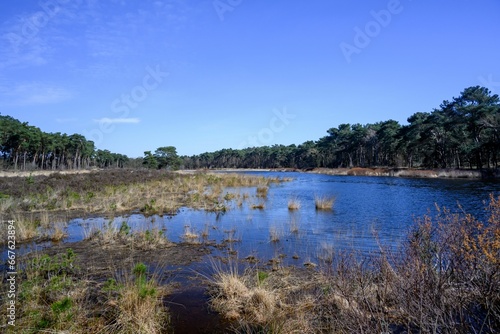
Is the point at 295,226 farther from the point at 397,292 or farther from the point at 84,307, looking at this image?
the point at 84,307

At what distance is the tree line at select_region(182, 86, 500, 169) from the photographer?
133 ft

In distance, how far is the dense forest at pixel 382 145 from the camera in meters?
42.4

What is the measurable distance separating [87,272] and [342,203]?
16.2m

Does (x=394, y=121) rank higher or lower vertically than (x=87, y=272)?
higher

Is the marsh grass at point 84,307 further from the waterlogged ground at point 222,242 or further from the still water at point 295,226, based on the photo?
the still water at point 295,226

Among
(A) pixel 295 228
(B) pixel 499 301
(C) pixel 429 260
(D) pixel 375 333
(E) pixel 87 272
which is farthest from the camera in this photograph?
(A) pixel 295 228

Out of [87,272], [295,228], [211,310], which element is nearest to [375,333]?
[211,310]

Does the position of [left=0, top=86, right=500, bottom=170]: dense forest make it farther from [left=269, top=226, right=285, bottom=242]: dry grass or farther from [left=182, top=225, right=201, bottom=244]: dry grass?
[left=182, top=225, right=201, bottom=244]: dry grass

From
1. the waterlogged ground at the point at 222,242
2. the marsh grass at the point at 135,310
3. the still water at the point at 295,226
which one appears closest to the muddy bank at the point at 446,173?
the still water at the point at 295,226

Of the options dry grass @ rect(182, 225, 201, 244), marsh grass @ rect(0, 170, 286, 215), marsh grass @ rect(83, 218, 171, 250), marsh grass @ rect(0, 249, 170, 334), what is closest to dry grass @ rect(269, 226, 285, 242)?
dry grass @ rect(182, 225, 201, 244)

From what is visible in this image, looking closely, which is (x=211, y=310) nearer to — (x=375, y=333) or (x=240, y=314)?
(x=240, y=314)

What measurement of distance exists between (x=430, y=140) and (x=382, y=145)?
1938cm

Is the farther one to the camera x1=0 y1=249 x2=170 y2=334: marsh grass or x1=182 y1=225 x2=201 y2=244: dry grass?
x1=182 y1=225 x2=201 y2=244: dry grass

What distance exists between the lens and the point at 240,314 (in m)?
5.23
